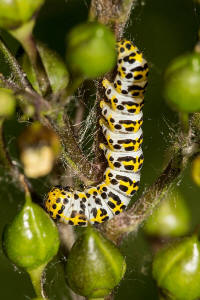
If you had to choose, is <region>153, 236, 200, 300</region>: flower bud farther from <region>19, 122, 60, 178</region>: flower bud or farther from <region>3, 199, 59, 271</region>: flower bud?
<region>19, 122, 60, 178</region>: flower bud

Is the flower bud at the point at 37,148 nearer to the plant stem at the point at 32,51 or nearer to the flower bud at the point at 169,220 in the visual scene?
the plant stem at the point at 32,51

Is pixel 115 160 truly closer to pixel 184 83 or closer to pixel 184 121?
pixel 184 121

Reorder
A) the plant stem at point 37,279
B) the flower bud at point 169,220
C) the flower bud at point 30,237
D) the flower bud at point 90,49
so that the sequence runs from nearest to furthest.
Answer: the flower bud at point 90,49 < the flower bud at point 30,237 < the plant stem at point 37,279 < the flower bud at point 169,220


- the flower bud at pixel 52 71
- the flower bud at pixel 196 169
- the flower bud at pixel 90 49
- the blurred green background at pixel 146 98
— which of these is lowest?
the blurred green background at pixel 146 98

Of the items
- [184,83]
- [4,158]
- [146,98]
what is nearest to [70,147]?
[4,158]

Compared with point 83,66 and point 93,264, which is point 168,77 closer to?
point 83,66

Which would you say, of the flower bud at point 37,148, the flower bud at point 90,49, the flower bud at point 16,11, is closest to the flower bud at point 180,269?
the flower bud at point 37,148

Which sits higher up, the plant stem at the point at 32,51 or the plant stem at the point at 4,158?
the plant stem at the point at 32,51
